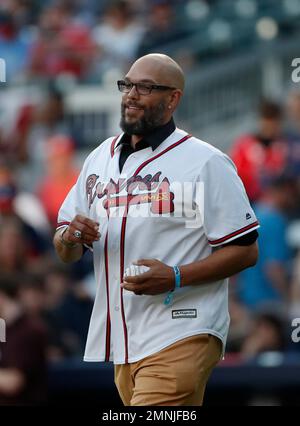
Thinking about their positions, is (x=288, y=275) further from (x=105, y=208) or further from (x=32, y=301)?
(x=105, y=208)

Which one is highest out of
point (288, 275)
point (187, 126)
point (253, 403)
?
point (187, 126)

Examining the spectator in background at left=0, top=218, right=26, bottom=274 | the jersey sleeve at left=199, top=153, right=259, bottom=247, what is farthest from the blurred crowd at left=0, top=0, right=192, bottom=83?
the jersey sleeve at left=199, top=153, right=259, bottom=247

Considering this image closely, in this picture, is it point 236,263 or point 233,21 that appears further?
point 233,21

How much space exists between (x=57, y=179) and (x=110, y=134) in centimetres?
165

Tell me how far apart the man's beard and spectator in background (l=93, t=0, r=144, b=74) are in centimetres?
768

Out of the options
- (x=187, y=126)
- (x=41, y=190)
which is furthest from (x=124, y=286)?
(x=187, y=126)

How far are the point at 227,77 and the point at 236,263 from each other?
7.73 m

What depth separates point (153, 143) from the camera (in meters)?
5.30

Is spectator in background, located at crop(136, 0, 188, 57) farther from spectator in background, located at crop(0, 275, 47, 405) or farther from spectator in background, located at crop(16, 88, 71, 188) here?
spectator in background, located at crop(0, 275, 47, 405)

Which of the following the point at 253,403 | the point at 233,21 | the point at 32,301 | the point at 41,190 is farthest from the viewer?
the point at 233,21

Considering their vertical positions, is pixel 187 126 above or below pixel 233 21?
below

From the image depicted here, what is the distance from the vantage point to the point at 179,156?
5.23 meters

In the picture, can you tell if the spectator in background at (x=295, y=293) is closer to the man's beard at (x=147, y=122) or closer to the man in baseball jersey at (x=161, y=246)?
the man in baseball jersey at (x=161, y=246)

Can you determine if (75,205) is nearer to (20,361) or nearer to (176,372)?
(176,372)
